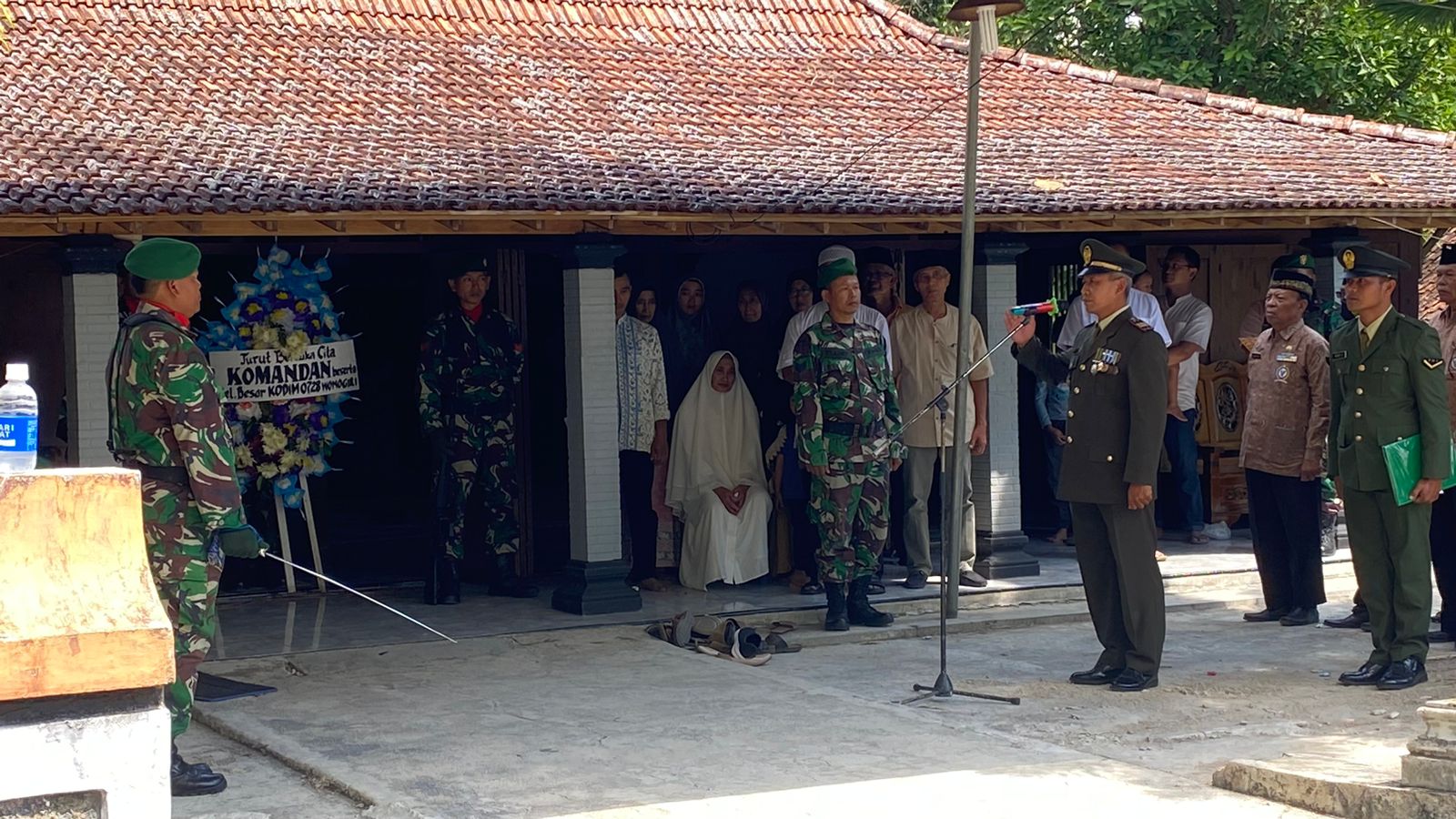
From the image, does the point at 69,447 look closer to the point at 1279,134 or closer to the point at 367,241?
the point at 367,241

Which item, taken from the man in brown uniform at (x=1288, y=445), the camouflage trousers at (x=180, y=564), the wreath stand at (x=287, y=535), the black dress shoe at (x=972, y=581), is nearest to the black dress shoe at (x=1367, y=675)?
the man in brown uniform at (x=1288, y=445)

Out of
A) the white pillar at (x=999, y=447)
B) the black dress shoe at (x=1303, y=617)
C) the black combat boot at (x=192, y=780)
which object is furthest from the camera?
the white pillar at (x=999, y=447)

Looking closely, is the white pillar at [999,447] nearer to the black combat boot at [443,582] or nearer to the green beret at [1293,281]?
the green beret at [1293,281]

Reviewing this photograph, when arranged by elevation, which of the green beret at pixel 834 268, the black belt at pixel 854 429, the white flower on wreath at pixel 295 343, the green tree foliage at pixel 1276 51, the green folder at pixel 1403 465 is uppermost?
the green tree foliage at pixel 1276 51

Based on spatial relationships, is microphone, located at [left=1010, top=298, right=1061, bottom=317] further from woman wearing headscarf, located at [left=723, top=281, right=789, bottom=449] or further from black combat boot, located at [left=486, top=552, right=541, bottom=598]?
black combat boot, located at [left=486, top=552, right=541, bottom=598]

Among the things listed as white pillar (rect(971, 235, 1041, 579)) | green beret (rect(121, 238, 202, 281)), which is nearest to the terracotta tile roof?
white pillar (rect(971, 235, 1041, 579))

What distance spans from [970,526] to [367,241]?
408 cm

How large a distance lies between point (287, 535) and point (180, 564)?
446cm

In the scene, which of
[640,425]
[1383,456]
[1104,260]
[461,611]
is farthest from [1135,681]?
[461,611]

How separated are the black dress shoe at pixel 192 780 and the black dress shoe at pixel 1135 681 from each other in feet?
12.9

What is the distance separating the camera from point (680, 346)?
11344mm

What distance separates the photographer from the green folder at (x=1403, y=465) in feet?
26.1

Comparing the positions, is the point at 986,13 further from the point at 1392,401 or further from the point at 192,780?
the point at 192,780

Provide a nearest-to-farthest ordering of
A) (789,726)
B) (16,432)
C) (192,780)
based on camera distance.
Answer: (16,432)
(192,780)
(789,726)
